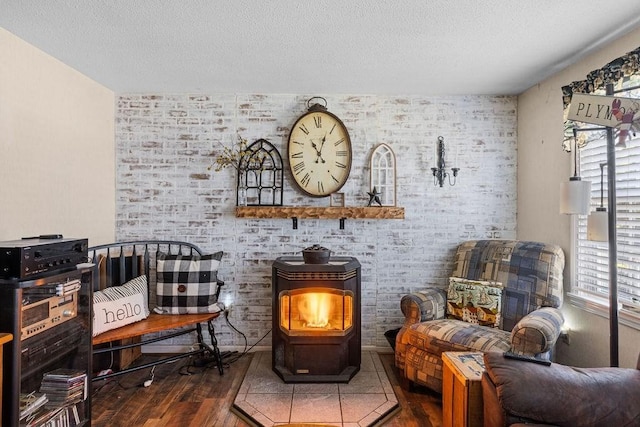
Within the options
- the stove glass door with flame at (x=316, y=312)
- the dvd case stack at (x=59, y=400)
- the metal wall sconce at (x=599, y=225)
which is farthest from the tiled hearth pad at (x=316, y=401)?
the metal wall sconce at (x=599, y=225)

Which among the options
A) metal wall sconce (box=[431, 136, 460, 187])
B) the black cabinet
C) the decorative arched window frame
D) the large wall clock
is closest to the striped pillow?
the black cabinet

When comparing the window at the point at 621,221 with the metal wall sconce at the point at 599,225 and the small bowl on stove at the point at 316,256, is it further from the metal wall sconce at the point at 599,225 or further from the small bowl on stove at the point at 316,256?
the small bowl on stove at the point at 316,256

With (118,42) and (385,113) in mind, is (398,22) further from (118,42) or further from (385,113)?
(118,42)

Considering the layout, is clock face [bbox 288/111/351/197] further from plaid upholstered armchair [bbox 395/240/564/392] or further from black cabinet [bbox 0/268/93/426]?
black cabinet [bbox 0/268/93/426]

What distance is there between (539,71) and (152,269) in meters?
3.72

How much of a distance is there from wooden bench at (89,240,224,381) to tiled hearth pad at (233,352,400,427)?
1.62 feet

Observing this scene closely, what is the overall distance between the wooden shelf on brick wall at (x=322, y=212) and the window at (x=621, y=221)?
1.39 m

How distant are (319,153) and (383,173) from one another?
628 mm

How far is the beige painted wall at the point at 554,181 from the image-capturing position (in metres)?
2.48

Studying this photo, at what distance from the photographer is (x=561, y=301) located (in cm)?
276

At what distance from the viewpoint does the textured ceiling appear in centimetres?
203

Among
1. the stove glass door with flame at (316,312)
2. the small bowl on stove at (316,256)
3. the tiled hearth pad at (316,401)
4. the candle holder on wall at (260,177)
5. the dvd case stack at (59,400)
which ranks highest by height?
the candle holder on wall at (260,177)

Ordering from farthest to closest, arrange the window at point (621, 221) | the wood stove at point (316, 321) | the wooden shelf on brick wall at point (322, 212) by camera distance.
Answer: the wooden shelf on brick wall at point (322, 212) < the wood stove at point (316, 321) < the window at point (621, 221)

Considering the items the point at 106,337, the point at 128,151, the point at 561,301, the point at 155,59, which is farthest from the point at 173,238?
the point at 561,301
